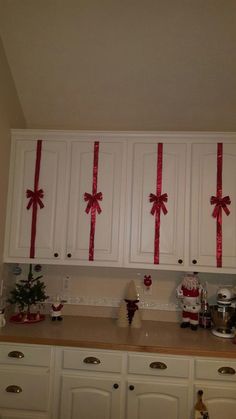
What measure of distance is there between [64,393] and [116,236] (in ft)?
3.61

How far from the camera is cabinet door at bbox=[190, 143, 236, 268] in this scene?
7.71ft

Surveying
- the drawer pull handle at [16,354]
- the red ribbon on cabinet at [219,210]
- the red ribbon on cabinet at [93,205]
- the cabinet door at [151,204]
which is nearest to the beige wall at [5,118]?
the red ribbon on cabinet at [93,205]

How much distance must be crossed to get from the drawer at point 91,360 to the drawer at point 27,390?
0.18 metres

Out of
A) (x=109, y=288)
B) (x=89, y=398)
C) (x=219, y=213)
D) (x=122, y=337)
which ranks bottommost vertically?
(x=89, y=398)

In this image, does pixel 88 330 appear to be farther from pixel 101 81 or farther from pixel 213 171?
pixel 101 81

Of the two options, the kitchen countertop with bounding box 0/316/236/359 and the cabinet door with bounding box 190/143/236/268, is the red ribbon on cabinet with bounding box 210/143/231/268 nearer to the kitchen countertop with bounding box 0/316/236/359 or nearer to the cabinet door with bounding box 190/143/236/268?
the cabinet door with bounding box 190/143/236/268

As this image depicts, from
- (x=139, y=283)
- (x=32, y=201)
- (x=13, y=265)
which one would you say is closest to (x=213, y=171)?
(x=139, y=283)

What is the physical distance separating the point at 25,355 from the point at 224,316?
1.38 m

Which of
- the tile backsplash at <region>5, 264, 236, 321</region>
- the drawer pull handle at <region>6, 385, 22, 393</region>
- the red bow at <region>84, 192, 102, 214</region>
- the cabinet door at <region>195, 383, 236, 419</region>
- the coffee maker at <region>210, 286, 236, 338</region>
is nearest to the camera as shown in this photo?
the cabinet door at <region>195, 383, 236, 419</region>

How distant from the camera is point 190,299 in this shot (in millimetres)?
2406

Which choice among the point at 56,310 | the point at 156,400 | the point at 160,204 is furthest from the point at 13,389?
the point at 160,204

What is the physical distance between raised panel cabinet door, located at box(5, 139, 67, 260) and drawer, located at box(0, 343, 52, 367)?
2.14 feet

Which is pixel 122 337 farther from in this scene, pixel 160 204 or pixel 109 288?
pixel 160 204

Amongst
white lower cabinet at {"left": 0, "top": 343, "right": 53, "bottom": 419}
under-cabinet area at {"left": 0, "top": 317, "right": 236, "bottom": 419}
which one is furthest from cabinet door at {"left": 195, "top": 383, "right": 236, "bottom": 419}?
white lower cabinet at {"left": 0, "top": 343, "right": 53, "bottom": 419}
